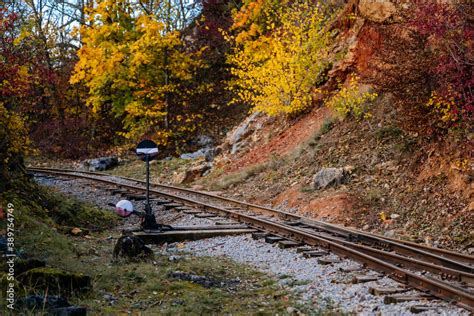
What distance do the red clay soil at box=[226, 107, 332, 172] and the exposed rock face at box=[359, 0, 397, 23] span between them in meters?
3.42

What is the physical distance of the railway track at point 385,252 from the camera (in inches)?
266

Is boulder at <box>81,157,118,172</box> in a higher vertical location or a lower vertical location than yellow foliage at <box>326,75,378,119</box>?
lower

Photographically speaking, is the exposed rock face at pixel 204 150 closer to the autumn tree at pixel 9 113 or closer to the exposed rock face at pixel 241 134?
the exposed rock face at pixel 241 134

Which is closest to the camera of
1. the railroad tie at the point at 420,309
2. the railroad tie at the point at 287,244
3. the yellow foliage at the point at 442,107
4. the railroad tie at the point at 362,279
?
the railroad tie at the point at 420,309

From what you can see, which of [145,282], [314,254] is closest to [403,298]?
[314,254]

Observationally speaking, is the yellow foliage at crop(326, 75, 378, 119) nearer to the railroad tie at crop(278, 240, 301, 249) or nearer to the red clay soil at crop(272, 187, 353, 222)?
the red clay soil at crop(272, 187, 353, 222)

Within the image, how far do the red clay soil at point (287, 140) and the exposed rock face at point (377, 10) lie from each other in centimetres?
342

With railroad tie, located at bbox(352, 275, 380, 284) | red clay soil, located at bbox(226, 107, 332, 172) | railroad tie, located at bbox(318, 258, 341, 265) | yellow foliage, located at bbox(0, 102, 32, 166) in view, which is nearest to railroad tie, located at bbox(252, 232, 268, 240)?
railroad tie, located at bbox(318, 258, 341, 265)

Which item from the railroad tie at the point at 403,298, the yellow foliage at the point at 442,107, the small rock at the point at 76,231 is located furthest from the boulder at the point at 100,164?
the railroad tie at the point at 403,298

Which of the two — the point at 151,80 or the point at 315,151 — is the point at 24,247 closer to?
the point at 315,151

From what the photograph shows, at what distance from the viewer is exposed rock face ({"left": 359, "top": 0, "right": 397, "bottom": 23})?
17812mm

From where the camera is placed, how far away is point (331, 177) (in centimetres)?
Result: 1425

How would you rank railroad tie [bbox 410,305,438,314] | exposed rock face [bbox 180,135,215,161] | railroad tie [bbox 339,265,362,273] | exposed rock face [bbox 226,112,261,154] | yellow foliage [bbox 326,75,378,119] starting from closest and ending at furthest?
railroad tie [bbox 410,305,438,314] < railroad tie [bbox 339,265,362,273] < yellow foliage [bbox 326,75,378,119] < exposed rock face [bbox 226,112,261,154] < exposed rock face [bbox 180,135,215,161]

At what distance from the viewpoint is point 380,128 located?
15.3 meters
